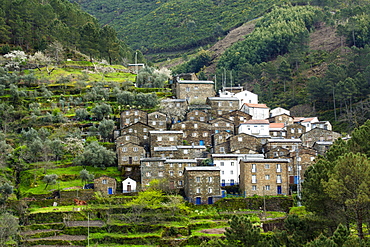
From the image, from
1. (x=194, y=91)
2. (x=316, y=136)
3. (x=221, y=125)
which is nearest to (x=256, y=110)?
(x=221, y=125)

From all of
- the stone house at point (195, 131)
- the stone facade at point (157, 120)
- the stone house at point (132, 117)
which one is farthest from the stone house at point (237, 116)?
the stone house at point (132, 117)

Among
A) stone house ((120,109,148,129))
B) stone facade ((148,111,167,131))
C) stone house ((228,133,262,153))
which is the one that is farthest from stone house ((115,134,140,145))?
stone house ((228,133,262,153))

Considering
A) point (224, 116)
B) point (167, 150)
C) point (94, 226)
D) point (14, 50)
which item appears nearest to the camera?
point (94, 226)

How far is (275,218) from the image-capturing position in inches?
2773

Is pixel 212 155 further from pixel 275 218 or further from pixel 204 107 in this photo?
pixel 204 107

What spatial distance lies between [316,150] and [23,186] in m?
42.2

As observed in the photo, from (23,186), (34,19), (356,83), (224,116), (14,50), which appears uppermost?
(34,19)

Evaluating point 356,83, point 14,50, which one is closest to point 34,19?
point 14,50

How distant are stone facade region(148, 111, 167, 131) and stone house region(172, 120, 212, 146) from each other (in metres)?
2.16

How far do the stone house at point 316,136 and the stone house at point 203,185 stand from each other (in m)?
22.3

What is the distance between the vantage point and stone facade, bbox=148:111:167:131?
3669 inches

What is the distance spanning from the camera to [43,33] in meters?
134

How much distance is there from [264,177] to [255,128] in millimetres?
16681

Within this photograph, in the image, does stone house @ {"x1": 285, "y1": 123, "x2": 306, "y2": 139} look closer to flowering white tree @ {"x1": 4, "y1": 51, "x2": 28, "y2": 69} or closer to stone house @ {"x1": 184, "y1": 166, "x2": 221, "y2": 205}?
stone house @ {"x1": 184, "y1": 166, "x2": 221, "y2": 205}
